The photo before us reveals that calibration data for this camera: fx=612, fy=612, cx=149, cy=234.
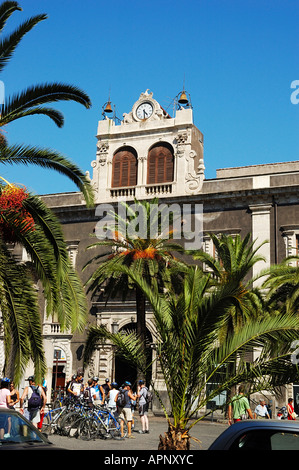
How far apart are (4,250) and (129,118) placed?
2429cm

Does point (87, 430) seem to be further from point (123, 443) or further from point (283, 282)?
point (283, 282)

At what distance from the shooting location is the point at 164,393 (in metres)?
29.3

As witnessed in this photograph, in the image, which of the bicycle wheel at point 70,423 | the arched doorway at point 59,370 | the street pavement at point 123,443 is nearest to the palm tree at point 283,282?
the street pavement at point 123,443

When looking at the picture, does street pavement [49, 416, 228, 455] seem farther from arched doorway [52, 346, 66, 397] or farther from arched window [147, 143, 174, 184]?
arched window [147, 143, 174, 184]

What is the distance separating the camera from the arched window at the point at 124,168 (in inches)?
1345

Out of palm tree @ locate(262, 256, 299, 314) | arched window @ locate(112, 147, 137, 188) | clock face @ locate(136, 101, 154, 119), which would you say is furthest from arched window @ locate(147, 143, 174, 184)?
palm tree @ locate(262, 256, 299, 314)

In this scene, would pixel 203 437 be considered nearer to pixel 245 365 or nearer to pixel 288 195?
pixel 245 365

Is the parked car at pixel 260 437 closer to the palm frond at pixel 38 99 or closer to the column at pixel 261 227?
the palm frond at pixel 38 99

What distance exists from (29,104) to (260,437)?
28.4 feet

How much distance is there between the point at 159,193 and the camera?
1292 inches

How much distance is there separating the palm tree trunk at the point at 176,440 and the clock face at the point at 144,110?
2649cm

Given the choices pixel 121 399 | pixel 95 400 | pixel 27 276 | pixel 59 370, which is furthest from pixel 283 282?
pixel 27 276

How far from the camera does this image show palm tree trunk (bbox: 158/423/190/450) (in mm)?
9805
